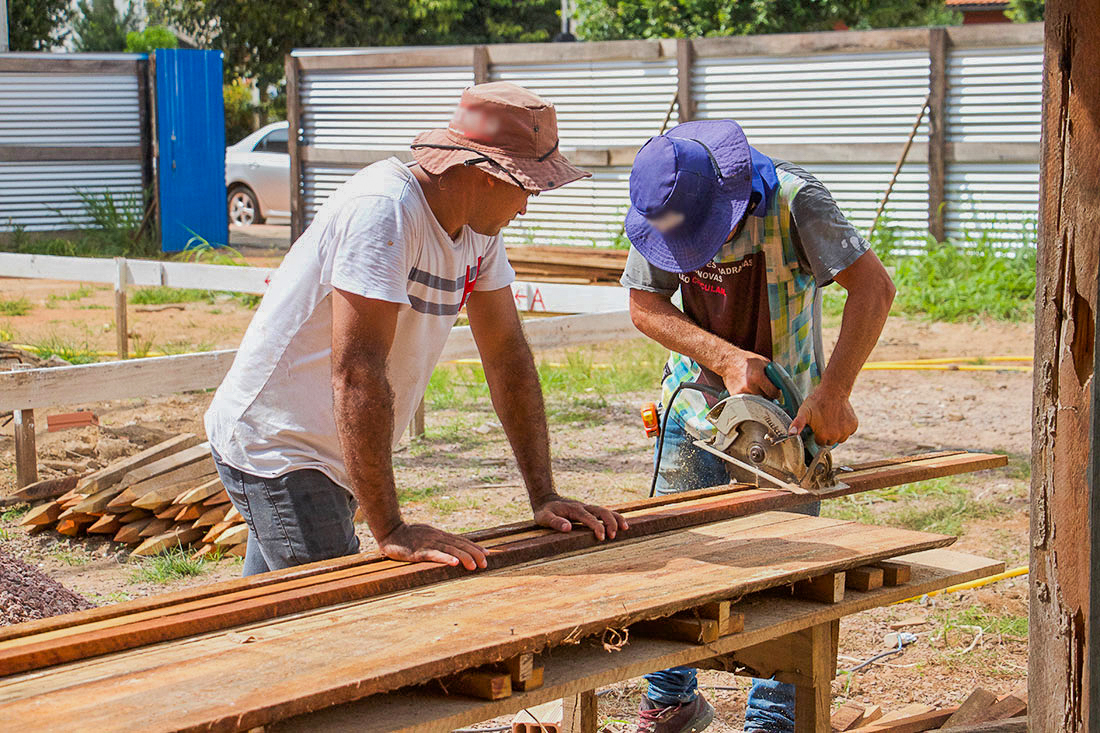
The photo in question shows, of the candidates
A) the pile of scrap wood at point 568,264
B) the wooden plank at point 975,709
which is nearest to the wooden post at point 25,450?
the wooden plank at point 975,709

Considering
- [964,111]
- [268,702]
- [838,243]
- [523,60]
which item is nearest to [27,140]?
[523,60]

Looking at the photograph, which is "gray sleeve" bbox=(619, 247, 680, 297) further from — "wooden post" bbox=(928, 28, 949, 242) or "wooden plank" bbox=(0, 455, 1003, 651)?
"wooden post" bbox=(928, 28, 949, 242)

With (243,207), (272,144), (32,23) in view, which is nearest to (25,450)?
(272,144)

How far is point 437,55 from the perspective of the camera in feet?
49.8

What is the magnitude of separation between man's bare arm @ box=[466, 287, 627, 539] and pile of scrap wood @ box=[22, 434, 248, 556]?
292 cm

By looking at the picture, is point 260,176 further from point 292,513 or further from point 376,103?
point 292,513

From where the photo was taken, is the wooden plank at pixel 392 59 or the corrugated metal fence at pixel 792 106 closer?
the corrugated metal fence at pixel 792 106

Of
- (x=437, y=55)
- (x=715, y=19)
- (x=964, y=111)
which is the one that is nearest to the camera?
(x=964, y=111)

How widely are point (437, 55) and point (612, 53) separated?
8.03 feet

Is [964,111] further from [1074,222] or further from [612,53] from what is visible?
[1074,222]

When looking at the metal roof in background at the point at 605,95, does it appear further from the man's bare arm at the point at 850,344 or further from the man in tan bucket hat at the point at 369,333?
the man in tan bucket hat at the point at 369,333

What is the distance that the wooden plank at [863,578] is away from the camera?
319 cm

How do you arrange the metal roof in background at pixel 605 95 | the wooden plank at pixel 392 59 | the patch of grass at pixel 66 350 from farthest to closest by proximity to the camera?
the wooden plank at pixel 392 59
the metal roof in background at pixel 605 95
the patch of grass at pixel 66 350

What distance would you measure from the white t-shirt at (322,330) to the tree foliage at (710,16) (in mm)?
21245
